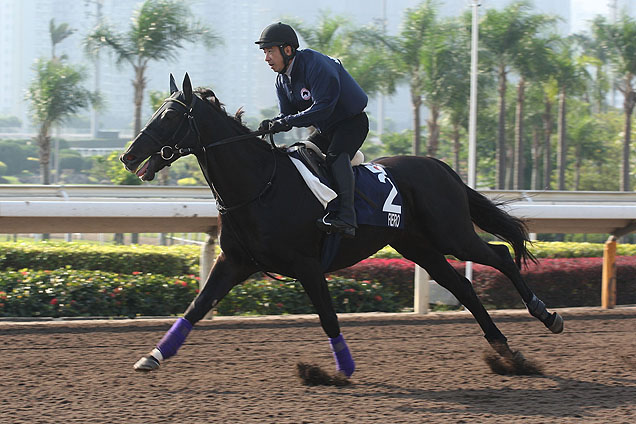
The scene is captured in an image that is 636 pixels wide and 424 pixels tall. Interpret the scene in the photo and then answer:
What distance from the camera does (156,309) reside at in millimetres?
7363

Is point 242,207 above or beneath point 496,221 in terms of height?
above

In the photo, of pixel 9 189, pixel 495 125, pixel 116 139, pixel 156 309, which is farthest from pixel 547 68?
pixel 116 139

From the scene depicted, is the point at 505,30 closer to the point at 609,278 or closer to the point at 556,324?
the point at 609,278

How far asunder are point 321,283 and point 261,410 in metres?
0.93

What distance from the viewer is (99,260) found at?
9.30 m

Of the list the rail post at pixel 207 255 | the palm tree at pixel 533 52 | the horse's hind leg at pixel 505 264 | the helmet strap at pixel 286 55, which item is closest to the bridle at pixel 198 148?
the helmet strap at pixel 286 55

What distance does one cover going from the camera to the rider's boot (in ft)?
15.3

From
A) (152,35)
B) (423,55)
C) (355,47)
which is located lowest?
(423,55)

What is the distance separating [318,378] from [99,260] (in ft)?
17.5

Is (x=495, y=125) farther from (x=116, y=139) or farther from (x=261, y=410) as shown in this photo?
(x=116, y=139)

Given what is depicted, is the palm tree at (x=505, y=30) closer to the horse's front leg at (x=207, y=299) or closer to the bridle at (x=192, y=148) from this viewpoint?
the bridle at (x=192, y=148)

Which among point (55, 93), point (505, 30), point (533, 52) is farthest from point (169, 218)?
point (533, 52)

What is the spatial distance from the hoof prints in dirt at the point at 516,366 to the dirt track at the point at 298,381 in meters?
0.08

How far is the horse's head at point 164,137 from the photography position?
13.9 feet
